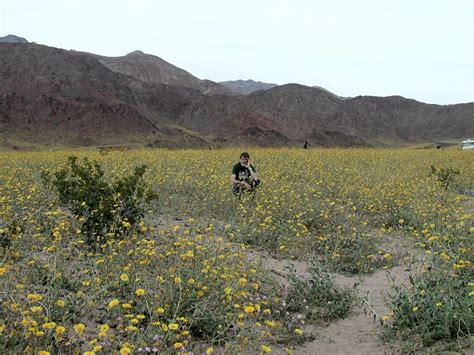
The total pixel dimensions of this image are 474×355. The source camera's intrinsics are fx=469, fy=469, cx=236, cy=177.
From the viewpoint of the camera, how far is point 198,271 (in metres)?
4.14

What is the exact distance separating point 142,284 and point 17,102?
189 ft

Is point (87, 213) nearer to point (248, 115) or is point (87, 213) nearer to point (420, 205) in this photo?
point (420, 205)

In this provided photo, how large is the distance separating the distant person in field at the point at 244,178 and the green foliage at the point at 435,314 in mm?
4823

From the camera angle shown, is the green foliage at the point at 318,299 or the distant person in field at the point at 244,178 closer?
the green foliage at the point at 318,299

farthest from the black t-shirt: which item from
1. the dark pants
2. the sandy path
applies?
the sandy path

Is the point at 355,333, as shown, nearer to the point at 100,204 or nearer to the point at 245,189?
the point at 100,204

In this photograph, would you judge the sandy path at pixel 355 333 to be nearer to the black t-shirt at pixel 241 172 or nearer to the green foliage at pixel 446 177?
the black t-shirt at pixel 241 172

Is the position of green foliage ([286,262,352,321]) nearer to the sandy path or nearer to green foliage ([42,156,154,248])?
the sandy path

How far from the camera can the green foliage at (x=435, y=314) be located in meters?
3.53

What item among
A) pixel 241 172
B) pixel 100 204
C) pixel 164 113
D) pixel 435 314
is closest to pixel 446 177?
pixel 241 172

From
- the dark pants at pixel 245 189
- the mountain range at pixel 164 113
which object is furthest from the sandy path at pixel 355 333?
the mountain range at pixel 164 113

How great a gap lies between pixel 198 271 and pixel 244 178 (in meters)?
4.93

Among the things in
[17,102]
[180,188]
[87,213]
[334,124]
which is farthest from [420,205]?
[334,124]

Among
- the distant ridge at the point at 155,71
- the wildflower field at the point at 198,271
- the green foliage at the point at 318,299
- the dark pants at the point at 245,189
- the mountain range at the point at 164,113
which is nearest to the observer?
the wildflower field at the point at 198,271
